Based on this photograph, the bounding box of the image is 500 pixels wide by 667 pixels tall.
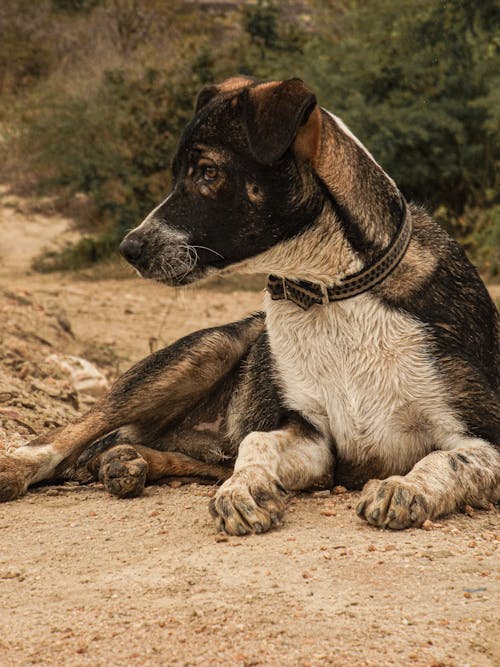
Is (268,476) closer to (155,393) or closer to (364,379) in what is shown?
(364,379)

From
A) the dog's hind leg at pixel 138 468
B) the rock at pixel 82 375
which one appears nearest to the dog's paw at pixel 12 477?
the dog's hind leg at pixel 138 468

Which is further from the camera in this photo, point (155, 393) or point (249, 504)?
point (155, 393)

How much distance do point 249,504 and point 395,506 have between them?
1.86 feet

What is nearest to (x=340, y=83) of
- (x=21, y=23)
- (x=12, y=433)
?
(x=12, y=433)

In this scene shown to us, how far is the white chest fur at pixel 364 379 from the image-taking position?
4438mm

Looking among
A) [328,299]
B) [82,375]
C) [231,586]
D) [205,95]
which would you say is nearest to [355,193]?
[328,299]

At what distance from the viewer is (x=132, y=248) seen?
4496 mm

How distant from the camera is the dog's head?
4.39 metres

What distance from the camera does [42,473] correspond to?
200 inches

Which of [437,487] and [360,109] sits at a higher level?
[360,109]

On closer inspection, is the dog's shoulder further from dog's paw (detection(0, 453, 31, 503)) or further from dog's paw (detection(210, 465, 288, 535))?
dog's paw (detection(0, 453, 31, 503))

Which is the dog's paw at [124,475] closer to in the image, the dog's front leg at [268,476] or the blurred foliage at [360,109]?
the dog's front leg at [268,476]

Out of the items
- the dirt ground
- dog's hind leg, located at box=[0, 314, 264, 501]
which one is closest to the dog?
the dirt ground

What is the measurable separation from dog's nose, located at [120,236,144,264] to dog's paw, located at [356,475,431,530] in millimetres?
1439
